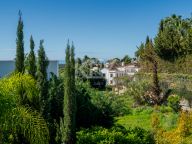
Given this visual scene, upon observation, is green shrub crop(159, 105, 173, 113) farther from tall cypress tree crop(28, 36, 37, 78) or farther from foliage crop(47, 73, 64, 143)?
tall cypress tree crop(28, 36, 37, 78)

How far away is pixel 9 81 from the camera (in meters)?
9.86

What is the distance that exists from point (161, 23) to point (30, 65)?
154ft

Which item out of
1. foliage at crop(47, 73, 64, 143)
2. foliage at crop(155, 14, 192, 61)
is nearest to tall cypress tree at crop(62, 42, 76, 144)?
foliage at crop(47, 73, 64, 143)

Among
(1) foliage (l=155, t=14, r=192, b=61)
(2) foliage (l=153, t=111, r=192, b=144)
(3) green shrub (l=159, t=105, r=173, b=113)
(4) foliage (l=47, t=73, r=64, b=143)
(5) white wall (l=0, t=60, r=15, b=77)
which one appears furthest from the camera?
(1) foliage (l=155, t=14, r=192, b=61)

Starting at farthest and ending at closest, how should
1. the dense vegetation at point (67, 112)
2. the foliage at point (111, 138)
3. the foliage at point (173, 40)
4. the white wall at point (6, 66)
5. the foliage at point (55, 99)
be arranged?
the foliage at point (173, 40)
the white wall at point (6, 66)
the foliage at point (55, 99)
the foliage at point (111, 138)
the dense vegetation at point (67, 112)

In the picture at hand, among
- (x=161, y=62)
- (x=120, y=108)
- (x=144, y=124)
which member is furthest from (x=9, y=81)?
(x=161, y=62)

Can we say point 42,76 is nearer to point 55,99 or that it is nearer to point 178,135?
point 55,99

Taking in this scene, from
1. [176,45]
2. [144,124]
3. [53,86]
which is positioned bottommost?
[144,124]

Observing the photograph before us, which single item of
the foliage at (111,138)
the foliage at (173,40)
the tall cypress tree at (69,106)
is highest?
the foliage at (173,40)

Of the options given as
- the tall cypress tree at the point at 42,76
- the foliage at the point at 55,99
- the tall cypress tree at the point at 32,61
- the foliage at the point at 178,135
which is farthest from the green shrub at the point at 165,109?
the tall cypress tree at the point at 32,61

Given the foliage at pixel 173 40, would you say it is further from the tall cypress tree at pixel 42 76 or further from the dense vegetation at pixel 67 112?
the tall cypress tree at pixel 42 76

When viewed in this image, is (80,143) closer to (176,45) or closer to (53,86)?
(53,86)

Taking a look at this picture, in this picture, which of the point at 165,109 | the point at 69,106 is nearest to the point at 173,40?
the point at 165,109

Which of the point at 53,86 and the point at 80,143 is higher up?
the point at 53,86
